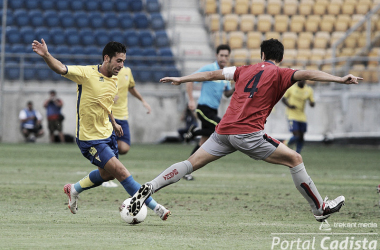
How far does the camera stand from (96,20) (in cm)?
2539

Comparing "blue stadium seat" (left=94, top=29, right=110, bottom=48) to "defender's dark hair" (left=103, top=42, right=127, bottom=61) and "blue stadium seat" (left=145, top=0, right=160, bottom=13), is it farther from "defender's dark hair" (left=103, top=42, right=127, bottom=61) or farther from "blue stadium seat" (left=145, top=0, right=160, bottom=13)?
"defender's dark hair" (left=103, top=42, right=127, bottom=61)

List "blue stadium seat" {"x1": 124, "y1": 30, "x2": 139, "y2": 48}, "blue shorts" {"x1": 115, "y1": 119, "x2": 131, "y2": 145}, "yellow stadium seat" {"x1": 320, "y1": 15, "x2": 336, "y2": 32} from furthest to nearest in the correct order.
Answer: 1. "yellow stadium seat" {"x1": 320, "y1": 15, "x2": 336, "y2": 32}
2. "blue stadium seat" {"x1": 124, "y1": 30, "x2": 139, "y2": 48}
3. "blue shorts" {"x1": 115, "y1": 119, "x2": 131, "y2": 145}

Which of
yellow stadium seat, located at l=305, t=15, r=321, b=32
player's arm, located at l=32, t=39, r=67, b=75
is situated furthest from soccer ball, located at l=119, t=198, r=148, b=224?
yellow stadium seat, located at l=305, t=15, r=321, b=32

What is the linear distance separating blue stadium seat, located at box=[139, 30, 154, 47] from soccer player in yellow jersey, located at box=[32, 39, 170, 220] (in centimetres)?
1835

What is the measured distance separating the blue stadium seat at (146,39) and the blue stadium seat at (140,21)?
720 mm

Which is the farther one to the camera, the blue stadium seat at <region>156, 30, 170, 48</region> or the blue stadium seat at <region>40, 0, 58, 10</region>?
the blue stadium seat at <region>40, 0, 58, 10</region>

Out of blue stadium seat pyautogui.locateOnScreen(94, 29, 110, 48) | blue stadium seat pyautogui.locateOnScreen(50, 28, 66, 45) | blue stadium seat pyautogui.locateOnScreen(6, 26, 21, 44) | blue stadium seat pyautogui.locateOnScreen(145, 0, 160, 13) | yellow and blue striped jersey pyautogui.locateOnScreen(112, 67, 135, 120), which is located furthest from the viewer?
blue stadium seat pyautogui.locateOnScreen(145, 0, 160, 13)

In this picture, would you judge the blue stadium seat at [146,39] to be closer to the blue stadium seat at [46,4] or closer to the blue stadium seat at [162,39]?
the blue stadium seat at [162,39]

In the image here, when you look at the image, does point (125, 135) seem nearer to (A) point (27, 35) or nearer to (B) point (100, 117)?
(B) point (100, 117)

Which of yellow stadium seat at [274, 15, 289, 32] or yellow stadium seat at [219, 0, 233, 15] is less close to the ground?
yellow stadium seat at [219, 0, 233, 15]

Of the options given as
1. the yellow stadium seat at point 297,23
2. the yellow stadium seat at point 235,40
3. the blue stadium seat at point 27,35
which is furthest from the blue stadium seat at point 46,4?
the yellow stadium seat at point 297,23

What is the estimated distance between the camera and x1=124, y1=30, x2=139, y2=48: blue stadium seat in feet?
81.9

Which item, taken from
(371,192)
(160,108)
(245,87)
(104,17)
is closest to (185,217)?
(245,87)

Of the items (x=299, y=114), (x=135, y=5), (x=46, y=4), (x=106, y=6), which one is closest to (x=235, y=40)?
(x=135, y=5)
